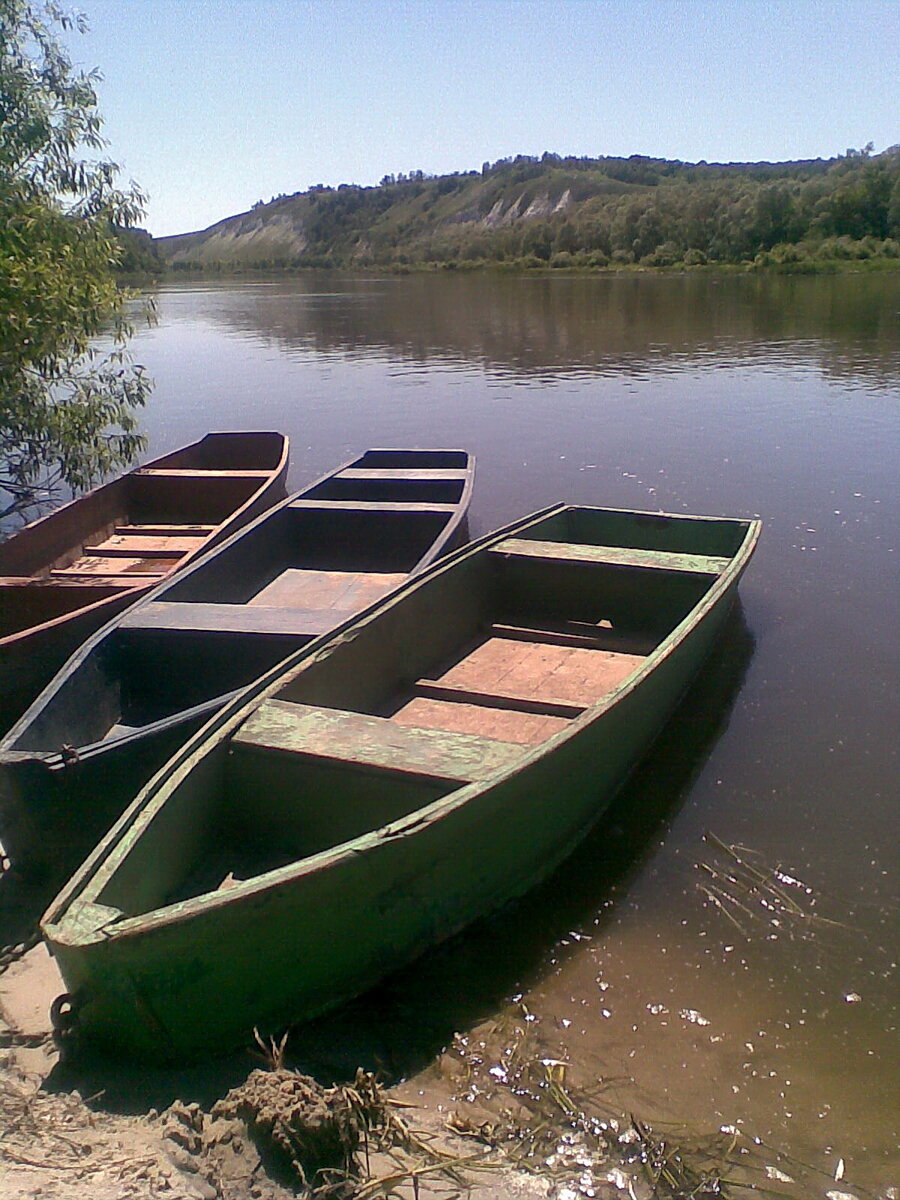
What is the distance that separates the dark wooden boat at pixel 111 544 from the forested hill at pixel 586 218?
181ft

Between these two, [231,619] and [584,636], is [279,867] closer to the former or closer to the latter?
[231,619]

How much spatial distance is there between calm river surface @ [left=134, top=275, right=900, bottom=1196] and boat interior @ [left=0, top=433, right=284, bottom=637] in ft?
11.9

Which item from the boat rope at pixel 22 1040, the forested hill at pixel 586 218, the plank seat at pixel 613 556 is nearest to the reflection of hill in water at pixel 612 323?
the forested hill at pixel 586 218

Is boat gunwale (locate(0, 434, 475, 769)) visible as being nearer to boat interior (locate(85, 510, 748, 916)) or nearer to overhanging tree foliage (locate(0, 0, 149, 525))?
boat interior (locate(85, 510, 748, 916))

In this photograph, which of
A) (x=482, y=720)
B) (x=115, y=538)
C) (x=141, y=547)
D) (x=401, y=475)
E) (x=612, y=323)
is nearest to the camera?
(x=482, y=720)

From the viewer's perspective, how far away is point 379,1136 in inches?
136

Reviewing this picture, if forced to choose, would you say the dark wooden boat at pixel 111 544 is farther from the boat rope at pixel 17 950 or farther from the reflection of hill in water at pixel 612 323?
the reflection of hill in water at pixel 612 323

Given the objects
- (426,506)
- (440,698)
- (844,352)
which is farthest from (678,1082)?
(844,352)

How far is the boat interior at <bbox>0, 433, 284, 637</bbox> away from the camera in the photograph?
719 centimetres

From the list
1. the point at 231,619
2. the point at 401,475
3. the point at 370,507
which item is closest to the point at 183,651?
the point at 231,619

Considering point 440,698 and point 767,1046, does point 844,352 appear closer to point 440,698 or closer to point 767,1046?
point 440,698

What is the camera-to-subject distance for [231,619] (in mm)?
6375

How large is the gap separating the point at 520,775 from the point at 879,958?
2.23 meters

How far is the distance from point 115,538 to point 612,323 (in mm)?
28301
